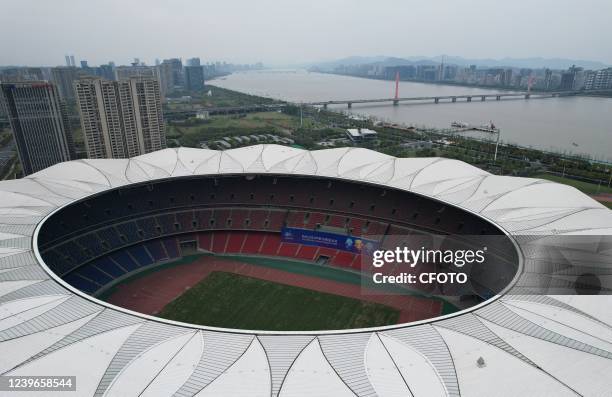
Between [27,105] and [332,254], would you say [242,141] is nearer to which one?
[27,105]

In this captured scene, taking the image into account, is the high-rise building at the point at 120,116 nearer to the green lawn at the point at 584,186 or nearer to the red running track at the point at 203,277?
the red running track at the point at 203,277

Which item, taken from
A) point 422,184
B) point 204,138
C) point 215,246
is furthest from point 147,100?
point 422,184

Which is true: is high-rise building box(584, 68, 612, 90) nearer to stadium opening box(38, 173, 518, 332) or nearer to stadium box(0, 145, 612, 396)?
stadium box(0, 145, 612, 396)

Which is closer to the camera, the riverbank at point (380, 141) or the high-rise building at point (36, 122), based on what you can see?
the high-rise building at point (36, 122)

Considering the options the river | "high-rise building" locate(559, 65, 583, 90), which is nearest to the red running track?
the river

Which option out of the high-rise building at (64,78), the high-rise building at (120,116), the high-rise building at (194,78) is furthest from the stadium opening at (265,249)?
the high-rise building at (194,78)

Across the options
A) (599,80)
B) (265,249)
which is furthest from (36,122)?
(599,80)

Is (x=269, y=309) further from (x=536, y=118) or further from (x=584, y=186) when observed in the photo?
(x=536, y=118)
